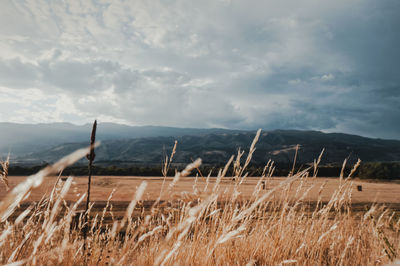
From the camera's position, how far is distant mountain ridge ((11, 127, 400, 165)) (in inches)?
4370

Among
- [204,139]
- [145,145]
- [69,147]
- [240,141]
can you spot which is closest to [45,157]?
[69,147]

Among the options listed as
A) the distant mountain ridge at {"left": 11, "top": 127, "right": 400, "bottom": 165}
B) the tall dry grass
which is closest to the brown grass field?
the tall dry grass

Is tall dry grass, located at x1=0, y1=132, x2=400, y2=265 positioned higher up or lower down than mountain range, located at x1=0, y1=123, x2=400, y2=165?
higher up

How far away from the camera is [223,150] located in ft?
434

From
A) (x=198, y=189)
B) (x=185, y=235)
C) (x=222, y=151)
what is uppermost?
(x=198, y=189)

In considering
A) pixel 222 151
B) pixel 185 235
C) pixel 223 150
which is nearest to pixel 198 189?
pixel 185 235

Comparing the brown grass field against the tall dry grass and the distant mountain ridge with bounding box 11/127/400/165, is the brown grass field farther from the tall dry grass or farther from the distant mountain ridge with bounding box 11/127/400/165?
the distant mountain ridge with bounding box 11/127/400/165

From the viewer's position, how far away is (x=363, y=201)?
14.4m

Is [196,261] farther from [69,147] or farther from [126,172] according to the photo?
[69,147]

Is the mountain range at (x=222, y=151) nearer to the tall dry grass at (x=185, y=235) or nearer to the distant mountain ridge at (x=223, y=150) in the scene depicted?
the distant mountain ridge at (x=223, y=150)

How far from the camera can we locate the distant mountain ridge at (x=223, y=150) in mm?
111000

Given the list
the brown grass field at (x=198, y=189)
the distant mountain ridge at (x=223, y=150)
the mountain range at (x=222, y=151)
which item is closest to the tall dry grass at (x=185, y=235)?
the brown grass field at (x=198, y=189)

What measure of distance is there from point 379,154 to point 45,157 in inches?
7529

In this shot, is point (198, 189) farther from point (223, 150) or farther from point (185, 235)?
point (223, 150)
